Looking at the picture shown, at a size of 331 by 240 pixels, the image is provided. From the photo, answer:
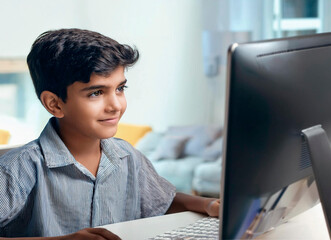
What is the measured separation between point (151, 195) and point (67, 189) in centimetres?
26

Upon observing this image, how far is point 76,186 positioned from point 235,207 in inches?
23.5

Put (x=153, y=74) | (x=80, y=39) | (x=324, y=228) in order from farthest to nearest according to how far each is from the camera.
Answer: (x=153, y=74) < (x=80, y=39) < (x=324, y=228)

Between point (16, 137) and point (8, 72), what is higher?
point (8, 72)

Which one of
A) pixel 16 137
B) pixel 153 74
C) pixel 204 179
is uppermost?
pixel 153 74

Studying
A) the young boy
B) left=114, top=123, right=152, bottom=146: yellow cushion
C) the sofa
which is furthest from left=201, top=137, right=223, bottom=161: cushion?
the young boy

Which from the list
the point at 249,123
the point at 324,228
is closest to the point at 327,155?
the point at 249,123

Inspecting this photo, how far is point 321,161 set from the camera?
0.96 metres

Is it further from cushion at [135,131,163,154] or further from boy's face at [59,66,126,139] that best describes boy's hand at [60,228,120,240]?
cushion at [135,131,163,154]

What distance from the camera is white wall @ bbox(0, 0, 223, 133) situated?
396 centimetres

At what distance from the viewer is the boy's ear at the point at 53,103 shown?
1.34 m

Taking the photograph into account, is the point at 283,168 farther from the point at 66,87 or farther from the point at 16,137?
the point at 16,137

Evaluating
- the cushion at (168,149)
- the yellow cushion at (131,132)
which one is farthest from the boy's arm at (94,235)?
the cushion at (168,149)

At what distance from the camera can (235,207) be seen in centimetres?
83

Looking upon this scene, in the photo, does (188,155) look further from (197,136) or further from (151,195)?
(151,195)
